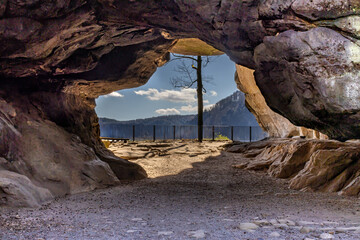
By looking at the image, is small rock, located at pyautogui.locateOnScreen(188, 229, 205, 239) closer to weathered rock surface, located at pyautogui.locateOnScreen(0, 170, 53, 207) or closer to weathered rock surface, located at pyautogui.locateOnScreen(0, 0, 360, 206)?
weathered rock surface, located at pyautogui.locateOnScreen(0, 170, 53, 207)

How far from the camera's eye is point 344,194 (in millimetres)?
4238

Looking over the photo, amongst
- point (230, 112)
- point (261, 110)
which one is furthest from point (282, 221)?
point (230, 112)

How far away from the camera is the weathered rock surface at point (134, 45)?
3.64 m

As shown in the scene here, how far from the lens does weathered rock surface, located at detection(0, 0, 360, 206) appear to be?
3.64 m

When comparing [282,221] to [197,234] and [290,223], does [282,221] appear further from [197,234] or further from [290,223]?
[197,234]

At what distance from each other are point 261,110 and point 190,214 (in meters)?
11.0

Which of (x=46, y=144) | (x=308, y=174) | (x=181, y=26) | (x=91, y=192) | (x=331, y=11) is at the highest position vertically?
(x=181, y=26)

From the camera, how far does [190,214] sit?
3318mm

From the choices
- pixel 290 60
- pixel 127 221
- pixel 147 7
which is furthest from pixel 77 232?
pixel 147 7

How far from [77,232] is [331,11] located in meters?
4.16

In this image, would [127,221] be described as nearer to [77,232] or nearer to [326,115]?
[77,232]

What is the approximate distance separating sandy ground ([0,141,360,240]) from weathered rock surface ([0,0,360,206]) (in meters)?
1.08

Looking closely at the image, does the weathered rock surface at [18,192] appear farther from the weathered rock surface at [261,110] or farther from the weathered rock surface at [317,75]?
the weathered rock surface at [261,110]

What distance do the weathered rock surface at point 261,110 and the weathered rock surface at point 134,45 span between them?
23.3ft
